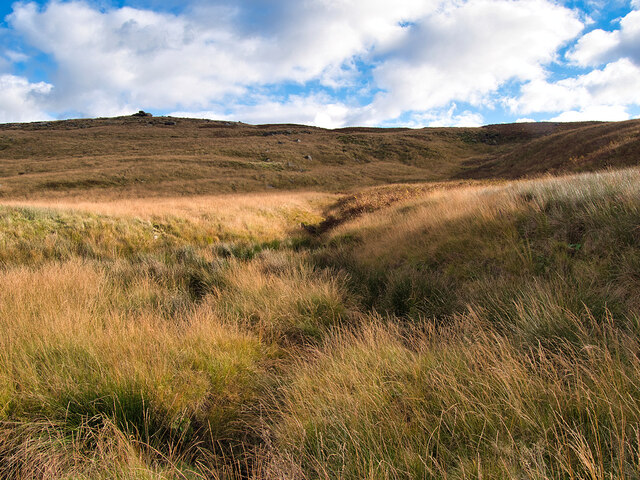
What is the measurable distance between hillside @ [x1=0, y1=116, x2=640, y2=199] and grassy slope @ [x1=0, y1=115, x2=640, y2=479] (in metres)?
16.4

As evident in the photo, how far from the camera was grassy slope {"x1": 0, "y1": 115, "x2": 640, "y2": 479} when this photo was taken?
5.78ft

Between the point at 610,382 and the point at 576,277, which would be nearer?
the point at 610,382

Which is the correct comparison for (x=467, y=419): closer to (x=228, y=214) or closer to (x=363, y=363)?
(x=363, y=363)

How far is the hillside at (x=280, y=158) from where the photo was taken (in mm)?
26062

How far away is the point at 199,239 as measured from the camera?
40.8ft

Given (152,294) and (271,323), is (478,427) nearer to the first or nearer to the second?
(271,323)

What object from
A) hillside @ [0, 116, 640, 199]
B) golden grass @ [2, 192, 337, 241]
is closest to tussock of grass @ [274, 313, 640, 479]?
golden grass @ [2, 192, 337, 241]

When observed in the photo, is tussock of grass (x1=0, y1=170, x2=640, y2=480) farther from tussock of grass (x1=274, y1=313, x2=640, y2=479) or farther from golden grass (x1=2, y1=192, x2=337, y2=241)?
golden grass (x1=2, y1=192, x2=337, y2=241)

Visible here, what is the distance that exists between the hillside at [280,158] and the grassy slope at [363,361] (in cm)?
1639

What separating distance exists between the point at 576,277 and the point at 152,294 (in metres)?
6.08

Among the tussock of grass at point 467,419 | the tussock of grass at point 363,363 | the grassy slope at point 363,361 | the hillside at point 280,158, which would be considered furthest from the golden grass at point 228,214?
the hillside at point 280,158

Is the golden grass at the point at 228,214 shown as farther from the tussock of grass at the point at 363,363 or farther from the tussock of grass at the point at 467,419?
the tussock of grass at the point at 467,419

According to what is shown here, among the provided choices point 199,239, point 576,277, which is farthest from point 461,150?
point 576,277

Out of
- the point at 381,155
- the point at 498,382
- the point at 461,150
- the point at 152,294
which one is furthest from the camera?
the point at 461,150
